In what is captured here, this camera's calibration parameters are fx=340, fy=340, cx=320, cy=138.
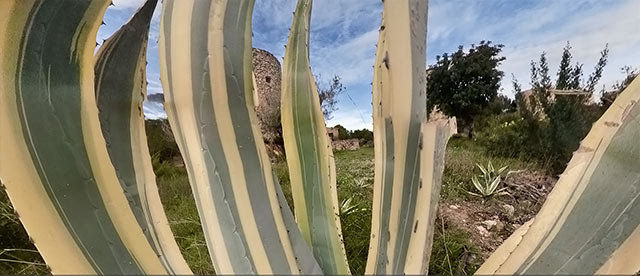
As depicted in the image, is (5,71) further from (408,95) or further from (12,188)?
(408,95)

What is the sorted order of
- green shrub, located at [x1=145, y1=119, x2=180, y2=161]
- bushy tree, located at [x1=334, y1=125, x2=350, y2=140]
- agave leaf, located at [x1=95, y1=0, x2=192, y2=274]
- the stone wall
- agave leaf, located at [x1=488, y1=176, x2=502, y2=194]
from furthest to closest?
1. bushy tree, located at [x1=334, y1=125, x2=350, y2=140]
2. the stone wall
3. green shrub, located at [x1=145, y1=119, x2=180, y2=161]
4. agave leaf, located at [x1=488, y1=176, x2=502, y2=194]
5. agave leaf, located at [x1=95, y1=0, x2=192, y2=274]

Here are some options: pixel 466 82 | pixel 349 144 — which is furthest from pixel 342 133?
pixel 466 82

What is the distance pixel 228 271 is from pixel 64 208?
0.63 feet

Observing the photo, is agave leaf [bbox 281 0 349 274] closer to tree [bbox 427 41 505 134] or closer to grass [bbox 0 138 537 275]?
grass [bbox 0 138 537 275]

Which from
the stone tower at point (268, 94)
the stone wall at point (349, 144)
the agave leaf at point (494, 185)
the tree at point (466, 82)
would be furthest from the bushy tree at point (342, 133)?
the agave leaf at point (494, 185)

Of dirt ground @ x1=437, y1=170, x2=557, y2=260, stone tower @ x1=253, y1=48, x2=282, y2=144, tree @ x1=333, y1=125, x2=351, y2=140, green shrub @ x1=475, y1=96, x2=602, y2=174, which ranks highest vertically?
stone tower @ x1=253, y1=48, x2=282, y2=144

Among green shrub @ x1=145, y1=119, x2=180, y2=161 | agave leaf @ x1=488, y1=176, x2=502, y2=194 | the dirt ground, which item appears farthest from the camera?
green shrub @ x1=145, y1=119, x2=180, y2=161

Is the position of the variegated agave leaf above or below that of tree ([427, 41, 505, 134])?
below

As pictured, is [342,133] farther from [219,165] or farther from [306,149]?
[219,165]

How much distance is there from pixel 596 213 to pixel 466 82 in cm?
749

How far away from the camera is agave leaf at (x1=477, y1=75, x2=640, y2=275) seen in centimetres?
39

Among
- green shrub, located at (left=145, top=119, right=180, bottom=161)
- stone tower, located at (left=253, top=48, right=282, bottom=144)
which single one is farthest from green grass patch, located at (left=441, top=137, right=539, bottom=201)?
green shrub, located at (left=145, top=119, right=180, bottom=161)

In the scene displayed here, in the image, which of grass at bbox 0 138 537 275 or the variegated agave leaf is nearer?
the variegated agave leaf

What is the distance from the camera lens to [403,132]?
1.39ft
